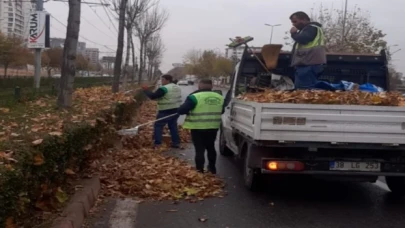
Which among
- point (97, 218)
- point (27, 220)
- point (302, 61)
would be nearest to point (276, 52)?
point (302, 61)

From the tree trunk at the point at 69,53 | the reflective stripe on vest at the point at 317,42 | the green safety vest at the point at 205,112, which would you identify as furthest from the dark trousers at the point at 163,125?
the reflective stripe on vest at the point at 317,42

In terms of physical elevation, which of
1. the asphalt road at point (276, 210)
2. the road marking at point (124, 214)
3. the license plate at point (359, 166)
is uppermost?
the license plate at point (359, 166)

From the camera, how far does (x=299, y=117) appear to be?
6.48m

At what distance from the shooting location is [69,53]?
1035 cm

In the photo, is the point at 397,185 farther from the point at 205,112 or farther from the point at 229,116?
the point at 205,112

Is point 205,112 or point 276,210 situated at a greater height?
point 205,112

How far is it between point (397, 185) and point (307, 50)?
2.38 m

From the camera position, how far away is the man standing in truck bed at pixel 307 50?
8.20 meters

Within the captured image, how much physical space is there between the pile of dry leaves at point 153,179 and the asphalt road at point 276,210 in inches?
10.9

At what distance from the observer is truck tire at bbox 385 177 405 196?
25.7 feet

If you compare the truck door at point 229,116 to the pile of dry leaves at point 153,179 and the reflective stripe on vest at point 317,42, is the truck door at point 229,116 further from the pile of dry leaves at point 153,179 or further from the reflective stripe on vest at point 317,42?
the reflective stripe on vest at point 317,42

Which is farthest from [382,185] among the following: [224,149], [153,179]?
[153,179]

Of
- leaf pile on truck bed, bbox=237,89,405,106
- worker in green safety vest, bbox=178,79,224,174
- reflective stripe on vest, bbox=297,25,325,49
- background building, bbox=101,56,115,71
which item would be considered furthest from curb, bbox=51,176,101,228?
background building, bbox=101,56,115,71

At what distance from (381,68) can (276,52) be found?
6.08 feet
